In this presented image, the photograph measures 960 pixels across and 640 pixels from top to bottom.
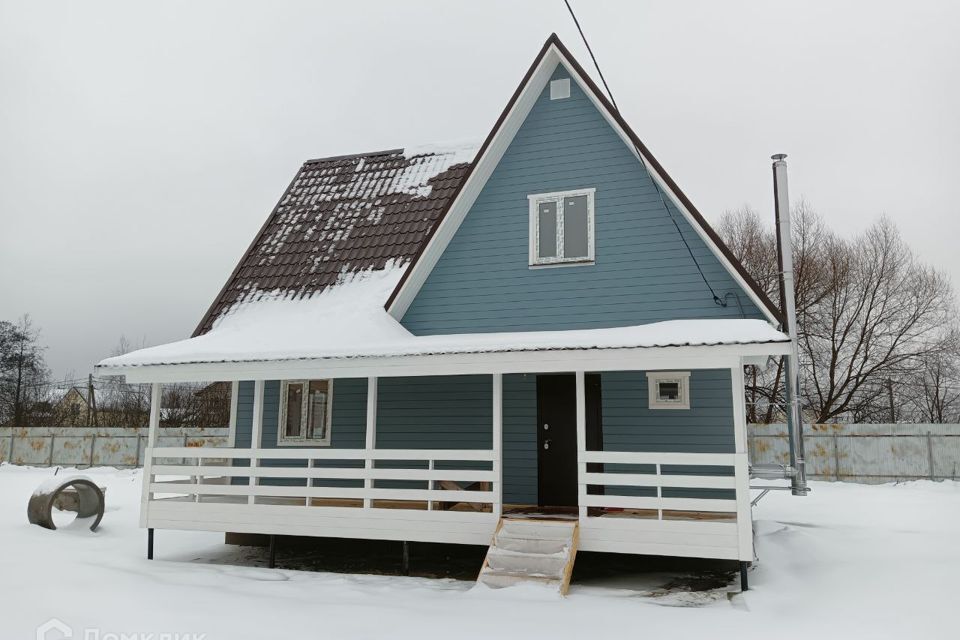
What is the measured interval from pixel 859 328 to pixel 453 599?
26.8 meters

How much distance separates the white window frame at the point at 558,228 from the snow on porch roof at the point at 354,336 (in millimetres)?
1193

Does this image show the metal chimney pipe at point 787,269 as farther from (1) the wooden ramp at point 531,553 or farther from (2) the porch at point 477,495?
(1) the wooden ramp at point 531,553

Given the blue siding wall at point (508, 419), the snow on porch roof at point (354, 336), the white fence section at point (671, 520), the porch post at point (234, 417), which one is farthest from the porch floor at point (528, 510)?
the snow on porch roof at point (354, 336)

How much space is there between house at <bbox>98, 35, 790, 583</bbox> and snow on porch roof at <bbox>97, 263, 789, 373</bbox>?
0.05m

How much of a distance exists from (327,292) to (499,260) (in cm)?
362

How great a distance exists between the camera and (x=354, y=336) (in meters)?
11.1

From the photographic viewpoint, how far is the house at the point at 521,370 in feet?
28.7

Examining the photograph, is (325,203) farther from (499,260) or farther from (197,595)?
(197,595)

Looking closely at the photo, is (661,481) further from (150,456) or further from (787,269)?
(150,456)

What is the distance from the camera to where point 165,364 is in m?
10.6

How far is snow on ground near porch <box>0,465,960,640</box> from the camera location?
673 cm

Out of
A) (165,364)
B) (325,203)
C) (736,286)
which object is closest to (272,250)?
(325,203)

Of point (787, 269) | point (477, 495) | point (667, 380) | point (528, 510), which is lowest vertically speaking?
point (528, 510)

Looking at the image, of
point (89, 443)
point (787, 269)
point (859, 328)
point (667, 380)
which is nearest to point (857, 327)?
point (859, 328)
